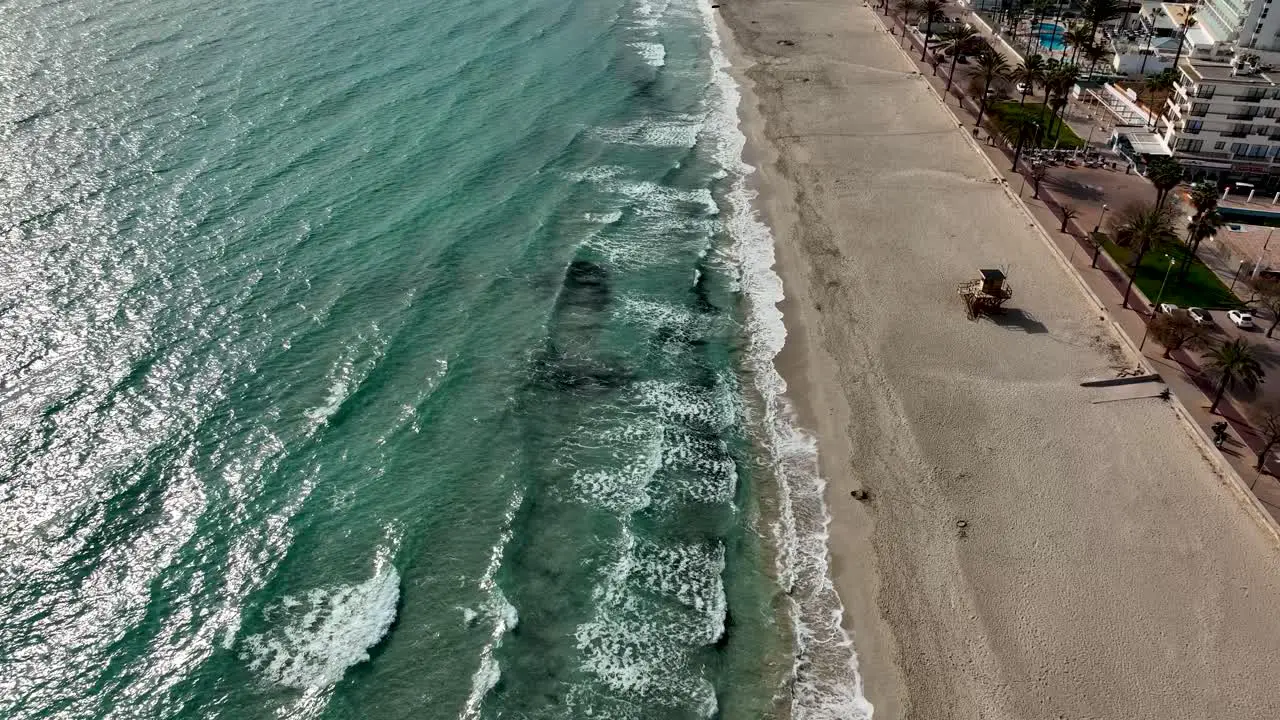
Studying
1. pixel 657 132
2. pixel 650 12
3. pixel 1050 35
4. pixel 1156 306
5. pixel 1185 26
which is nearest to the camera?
pixel 1156 306

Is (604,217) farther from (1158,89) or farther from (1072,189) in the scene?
(1158,89)

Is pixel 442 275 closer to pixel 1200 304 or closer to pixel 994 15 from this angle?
pixel 1200 304

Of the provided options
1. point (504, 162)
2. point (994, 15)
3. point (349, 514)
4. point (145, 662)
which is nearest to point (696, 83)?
point (504, 162)

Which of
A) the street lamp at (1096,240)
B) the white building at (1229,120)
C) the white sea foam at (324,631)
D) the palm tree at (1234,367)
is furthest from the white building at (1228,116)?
the white sea foam at (324,631)

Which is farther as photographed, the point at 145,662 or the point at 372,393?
the point at 372,393

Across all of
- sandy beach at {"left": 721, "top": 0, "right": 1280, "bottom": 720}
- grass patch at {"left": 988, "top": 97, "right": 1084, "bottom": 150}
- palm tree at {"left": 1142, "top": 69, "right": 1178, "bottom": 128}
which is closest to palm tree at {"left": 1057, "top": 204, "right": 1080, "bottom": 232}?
sandy beach at {"left": 721, "top": 0, "right": 1280, "bottom": 720}

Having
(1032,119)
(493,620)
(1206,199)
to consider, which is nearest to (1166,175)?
(1206,199)

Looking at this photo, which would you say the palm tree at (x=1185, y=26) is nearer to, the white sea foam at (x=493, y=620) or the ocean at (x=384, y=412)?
the ocean at (x=384, y=412)
